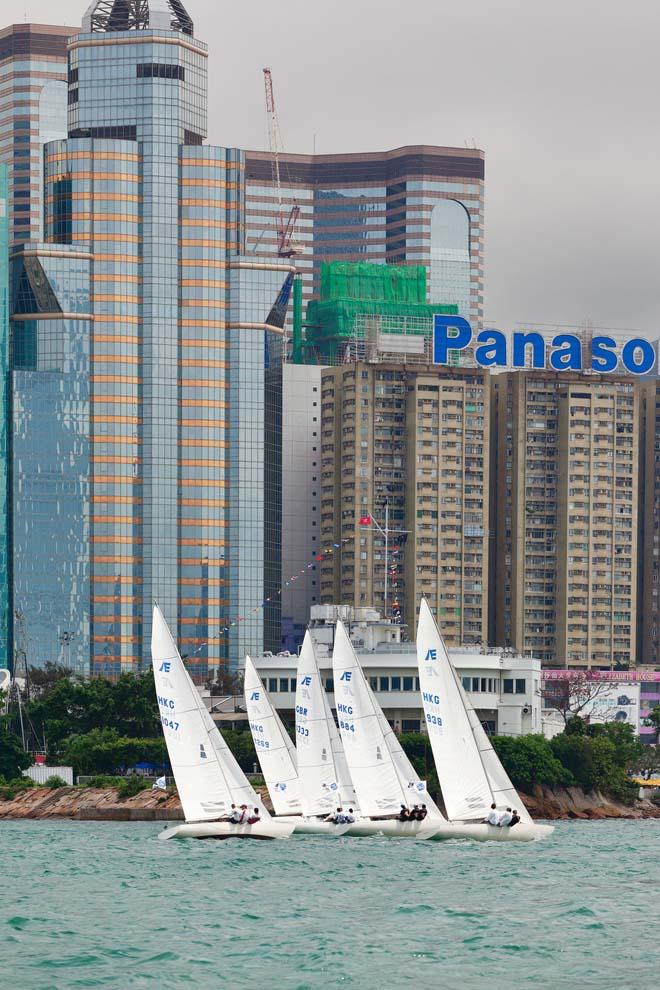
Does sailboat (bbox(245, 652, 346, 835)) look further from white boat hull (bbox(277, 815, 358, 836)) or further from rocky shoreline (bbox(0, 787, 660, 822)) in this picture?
rocky shoreline (bbox(0, 787, 660, 822))

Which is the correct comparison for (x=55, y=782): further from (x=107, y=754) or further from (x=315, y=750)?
(x=315, y=750)

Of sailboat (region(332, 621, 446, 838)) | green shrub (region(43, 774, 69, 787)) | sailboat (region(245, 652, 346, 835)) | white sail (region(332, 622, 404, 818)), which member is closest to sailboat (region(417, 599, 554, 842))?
sailboat (region(332, 621, 446, 838))

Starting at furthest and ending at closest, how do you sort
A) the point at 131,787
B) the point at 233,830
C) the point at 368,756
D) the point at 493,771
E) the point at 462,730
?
the point at 131,787
the point at 368,756
the point at 233,830
the point at 462,730
the point at 493,771

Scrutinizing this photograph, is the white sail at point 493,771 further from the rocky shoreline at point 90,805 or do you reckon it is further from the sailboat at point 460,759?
the rocky shoreline at point 90,805

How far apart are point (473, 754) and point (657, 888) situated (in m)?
21.5

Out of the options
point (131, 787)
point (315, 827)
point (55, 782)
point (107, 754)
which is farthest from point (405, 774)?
point (107, 754)

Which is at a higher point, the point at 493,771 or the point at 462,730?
→ the point at 462,730

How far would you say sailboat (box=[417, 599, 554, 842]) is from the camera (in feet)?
398

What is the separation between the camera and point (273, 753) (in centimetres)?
14200

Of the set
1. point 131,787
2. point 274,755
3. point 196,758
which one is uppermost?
point 196,758

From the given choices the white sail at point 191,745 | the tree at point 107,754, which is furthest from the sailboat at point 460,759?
the tree at point 107,754

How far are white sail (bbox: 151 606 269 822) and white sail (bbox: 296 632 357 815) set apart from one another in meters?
15.6

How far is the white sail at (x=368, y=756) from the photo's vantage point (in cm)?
13288

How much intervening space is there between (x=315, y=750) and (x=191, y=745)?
61.9 feet
